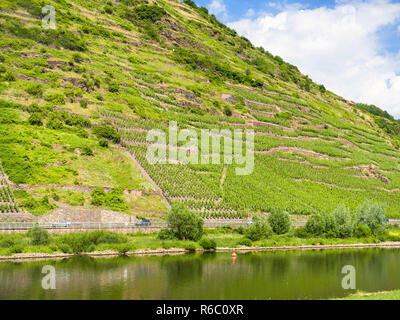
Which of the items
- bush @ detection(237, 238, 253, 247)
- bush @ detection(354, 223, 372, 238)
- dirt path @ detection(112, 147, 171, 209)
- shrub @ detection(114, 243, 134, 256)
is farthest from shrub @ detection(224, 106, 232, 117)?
shrub @ detection(114, 243, 134, 256)

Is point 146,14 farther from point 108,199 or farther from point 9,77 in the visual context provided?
point 108,199

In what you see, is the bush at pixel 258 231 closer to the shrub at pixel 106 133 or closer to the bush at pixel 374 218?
the bush at pixel 374 218

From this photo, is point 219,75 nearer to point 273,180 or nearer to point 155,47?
point 155,47

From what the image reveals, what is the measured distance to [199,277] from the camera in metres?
38.6

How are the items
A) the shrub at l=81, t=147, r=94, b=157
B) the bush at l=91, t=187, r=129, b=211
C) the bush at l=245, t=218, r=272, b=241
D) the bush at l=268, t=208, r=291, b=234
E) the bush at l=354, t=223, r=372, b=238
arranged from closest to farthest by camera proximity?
the bush at l=245, t=218, r=272, b=241 → the bush at l=91, t=187, r=129, b=211 → the bush at l=268, t=208, r=291, b=234 → the bush at l=354, t=223, r=372, b=238 → the shrub at l=81, t=147, r=94, b=157

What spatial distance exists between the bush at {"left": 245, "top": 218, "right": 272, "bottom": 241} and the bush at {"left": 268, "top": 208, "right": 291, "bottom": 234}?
4.39 m

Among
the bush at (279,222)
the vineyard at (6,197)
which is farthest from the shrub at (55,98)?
the bush at (279,222)

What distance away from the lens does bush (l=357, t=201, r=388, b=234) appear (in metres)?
73.1

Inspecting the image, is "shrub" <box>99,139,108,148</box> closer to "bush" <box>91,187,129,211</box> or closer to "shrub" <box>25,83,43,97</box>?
"bush" <box>91,187,129,211</box>

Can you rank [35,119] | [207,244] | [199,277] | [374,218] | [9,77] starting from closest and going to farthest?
1. [199,277]
2. [207,244]
3. [374,218]
4. [35,119]
5. [9,77]

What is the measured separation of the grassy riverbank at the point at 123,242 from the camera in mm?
46094

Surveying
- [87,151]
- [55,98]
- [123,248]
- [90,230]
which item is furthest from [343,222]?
[55,98]

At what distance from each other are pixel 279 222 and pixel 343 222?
12606 mm

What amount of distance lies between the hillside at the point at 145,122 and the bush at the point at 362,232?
12.1m
